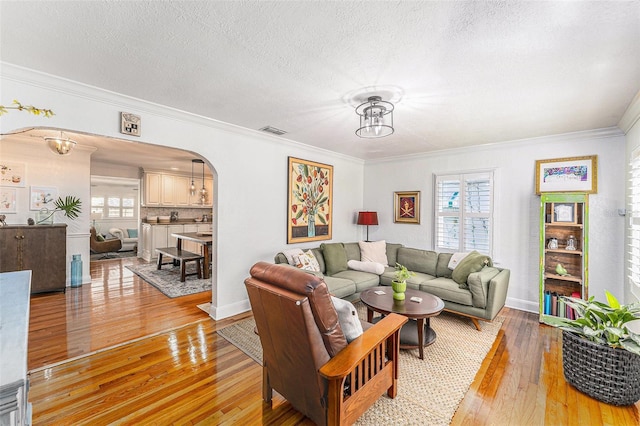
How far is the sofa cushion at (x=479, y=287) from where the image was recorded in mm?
3230

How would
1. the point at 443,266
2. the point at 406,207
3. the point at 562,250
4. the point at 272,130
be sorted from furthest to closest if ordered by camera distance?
the point at 406,207 → the point at 443,266 → the point at 272,130 → the point at 562,250

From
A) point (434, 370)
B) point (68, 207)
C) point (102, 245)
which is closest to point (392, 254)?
point (434, 370)

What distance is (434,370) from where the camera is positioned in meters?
2.47

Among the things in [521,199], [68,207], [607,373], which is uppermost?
[521,199]

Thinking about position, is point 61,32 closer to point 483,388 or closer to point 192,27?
point 192,27

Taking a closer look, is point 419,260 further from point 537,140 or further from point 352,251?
point 537,140

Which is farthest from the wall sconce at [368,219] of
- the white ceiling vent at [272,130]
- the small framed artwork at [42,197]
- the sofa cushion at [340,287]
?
the small framed artwork at [42,197]

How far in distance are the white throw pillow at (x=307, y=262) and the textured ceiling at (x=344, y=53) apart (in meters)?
A: 1.93

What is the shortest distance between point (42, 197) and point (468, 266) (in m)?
6.75

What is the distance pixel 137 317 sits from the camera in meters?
3.49

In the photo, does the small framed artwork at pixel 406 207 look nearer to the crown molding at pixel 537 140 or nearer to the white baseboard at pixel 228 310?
the crown molding at pixel 537 140

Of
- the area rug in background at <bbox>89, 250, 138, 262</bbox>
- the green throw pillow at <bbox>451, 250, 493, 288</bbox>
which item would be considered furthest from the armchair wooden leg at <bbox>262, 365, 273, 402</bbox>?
the area rug in background at <bbox>89, 250, 138, 262</bbox>

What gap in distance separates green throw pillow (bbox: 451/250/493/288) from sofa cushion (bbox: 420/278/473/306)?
91 millimetres

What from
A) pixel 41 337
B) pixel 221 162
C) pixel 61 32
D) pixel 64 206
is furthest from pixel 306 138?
pixel 64 206
